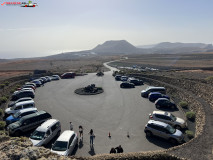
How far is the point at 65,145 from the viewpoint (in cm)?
1201

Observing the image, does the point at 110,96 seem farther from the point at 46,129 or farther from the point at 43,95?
the point at 46,129

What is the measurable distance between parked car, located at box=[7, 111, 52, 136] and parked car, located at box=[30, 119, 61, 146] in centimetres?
223

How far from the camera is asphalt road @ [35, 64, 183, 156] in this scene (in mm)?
13617

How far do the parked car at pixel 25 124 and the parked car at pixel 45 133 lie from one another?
7.32 ft

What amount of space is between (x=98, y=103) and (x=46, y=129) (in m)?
11.5

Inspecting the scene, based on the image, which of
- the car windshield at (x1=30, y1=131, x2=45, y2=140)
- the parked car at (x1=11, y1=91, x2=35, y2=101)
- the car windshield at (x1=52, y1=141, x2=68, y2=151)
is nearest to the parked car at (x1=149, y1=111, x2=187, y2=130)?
the car windshield at (x1=52, y1=141, x2=68, y2=151)

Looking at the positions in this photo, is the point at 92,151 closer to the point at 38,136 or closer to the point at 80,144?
the point at 80,144

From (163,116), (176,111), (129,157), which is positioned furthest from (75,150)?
(176,111)

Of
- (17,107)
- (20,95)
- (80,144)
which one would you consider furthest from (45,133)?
(20,95)

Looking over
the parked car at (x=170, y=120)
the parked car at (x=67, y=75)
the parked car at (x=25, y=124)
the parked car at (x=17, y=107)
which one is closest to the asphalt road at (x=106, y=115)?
the parked car at (x=170, y=120)

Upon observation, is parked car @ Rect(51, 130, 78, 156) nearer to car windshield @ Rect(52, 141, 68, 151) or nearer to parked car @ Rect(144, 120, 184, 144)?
car windshield @ Rect(52, 141, 68, 151)

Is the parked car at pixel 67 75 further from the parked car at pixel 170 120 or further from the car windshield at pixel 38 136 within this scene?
the parked car at pixel 170 120

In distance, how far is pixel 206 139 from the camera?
11820 mm

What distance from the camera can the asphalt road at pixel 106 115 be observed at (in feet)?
44.7
